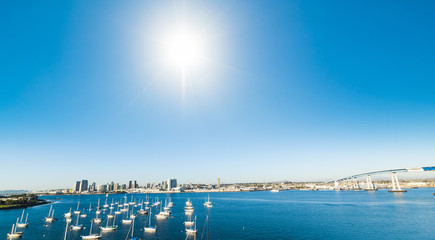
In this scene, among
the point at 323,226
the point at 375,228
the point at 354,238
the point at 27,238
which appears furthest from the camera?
the point at 323,226

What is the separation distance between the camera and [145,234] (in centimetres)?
6556

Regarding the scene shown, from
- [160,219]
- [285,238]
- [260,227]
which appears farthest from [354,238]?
[160,219]

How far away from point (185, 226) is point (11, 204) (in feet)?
551

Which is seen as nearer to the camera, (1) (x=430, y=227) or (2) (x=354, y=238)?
(2) (x=354, y=238)

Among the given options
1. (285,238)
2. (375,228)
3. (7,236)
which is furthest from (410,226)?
(7,236)

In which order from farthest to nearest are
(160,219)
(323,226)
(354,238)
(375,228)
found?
(160,219)
(323,226)
(375,228)
(354,238)

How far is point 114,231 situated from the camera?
232 ft

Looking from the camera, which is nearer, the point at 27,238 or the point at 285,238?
the point at 285,238

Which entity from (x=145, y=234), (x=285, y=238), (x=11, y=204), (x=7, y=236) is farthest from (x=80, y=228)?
(x=11, y=204)

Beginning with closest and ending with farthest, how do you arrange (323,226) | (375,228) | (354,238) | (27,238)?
(354,238) → (27,238) → (375,228) → (323,226)

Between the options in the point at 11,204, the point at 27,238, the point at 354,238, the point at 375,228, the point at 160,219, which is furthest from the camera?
the point at 11,204

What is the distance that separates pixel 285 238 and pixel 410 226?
A: 158ft

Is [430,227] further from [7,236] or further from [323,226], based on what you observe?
[7,236]

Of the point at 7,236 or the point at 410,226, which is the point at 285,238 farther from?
the point at 7,236
